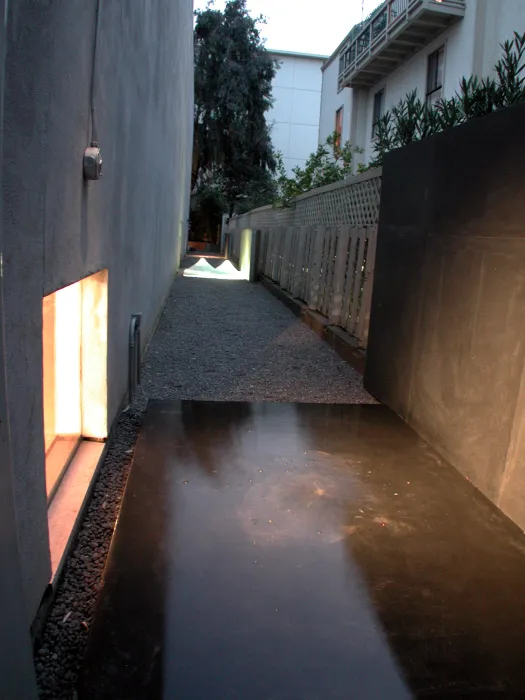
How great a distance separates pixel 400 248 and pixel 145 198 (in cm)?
258

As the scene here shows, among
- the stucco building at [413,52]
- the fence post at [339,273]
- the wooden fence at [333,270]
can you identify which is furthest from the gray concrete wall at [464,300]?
the stucco building at [413,52]

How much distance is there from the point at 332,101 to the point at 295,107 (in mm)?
15011

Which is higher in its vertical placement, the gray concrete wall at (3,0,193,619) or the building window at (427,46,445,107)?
the building window at (427,46,445,107)

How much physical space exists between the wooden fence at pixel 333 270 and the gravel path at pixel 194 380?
1.37ft

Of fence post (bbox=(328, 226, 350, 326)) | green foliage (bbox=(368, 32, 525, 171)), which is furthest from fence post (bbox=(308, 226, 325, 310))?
green foliage (bbox=(368, 32, 525, 171))

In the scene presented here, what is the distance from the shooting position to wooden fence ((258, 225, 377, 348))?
6.14 meters

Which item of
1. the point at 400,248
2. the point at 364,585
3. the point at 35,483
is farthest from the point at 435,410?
the point at 35,483

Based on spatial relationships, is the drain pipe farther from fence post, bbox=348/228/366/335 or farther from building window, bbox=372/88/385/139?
building window, bbox=372/88/385/139

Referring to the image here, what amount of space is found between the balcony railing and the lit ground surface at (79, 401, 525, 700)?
37.9 feet

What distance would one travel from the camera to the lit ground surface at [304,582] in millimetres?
1737

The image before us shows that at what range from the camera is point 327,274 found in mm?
8023

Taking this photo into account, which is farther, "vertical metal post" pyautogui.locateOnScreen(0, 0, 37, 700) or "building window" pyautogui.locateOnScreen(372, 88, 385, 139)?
"building window" pyautogui.locateOnScreen(372, 88, 385, 139)

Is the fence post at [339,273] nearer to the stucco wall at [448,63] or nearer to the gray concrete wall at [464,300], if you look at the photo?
the gray concrete wall at [464,300]

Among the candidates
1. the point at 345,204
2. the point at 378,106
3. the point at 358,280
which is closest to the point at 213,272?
the point at 378,106
